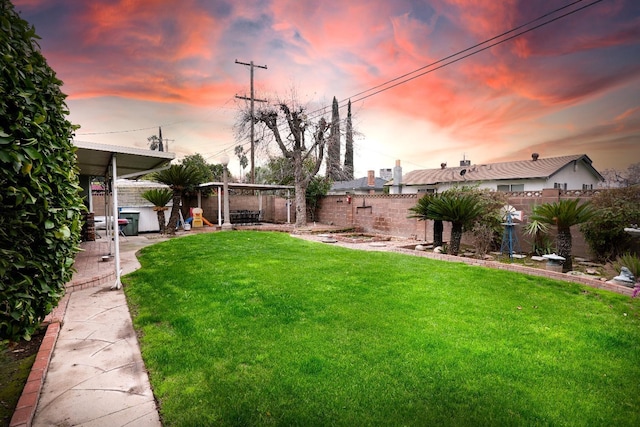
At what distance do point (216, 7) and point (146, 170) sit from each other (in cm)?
498

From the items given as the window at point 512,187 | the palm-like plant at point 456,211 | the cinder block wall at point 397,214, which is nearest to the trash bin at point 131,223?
the cinder block wall at point 397,214

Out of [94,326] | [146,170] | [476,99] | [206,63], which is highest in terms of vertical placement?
[206,63]

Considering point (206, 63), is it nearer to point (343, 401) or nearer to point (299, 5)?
point (299, 5)

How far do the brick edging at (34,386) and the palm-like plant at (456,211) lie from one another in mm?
7626

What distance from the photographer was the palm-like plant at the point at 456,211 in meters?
7.80

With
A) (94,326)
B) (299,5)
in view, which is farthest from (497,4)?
(94,326)

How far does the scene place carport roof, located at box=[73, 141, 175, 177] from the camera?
518 centimetres

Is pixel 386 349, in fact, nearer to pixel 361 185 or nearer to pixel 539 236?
pixel 539 236

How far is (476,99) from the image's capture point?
1304 centimetres

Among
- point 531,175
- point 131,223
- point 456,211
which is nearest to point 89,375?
point 456,211

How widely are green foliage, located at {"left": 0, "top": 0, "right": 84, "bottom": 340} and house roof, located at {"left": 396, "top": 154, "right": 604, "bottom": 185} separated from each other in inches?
916

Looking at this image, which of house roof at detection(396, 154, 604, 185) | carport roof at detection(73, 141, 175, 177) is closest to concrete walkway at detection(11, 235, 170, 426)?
carport roof at detection(73, 141, 175, 177)

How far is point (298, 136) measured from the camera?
1606cm

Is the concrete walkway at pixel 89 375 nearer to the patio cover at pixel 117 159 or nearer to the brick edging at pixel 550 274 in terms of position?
the patio cover at pixel 117 159
